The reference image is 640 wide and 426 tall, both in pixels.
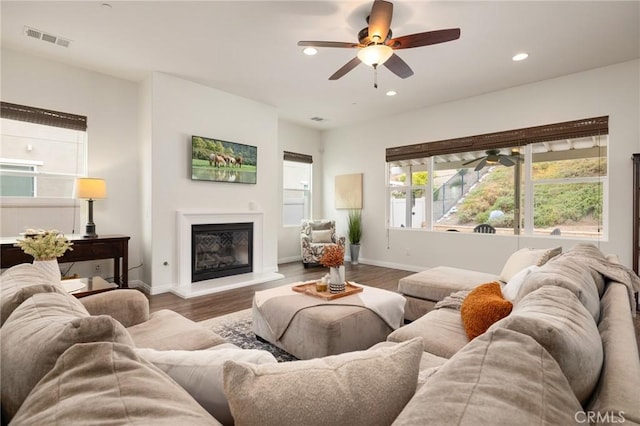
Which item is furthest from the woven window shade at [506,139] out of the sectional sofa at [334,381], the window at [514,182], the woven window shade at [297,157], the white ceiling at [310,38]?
the sectional sofa at [334,381]

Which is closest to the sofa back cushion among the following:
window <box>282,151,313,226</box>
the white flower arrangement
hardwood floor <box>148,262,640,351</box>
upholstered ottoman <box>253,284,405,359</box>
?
upholstered ottoman <box>253,284,405,359</box>

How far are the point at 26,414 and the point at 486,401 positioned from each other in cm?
83

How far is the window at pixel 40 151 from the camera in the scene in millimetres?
3617

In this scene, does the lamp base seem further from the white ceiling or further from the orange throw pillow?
the orange throw pillow

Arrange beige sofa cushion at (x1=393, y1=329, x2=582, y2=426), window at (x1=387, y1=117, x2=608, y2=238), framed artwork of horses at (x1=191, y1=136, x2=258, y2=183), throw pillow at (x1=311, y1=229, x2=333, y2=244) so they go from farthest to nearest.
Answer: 1. throw pillow at (x1=311, y1=229, x2=333, y2=244)
2. framed artwork of horses at (x1=191, y1=136, x2=258, y2=183)
3. window at (x1=387, y1=117, x2=608, y2=238)
4. beige sofa cushion at (x1=393, y1=329, x2=582, y2=426)

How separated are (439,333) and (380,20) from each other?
2288mm

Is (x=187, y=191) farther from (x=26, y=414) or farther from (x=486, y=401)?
(x=486, y=401)

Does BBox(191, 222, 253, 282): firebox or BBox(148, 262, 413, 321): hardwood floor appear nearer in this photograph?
BBox(148, 262, 413, 321): hardwood floor

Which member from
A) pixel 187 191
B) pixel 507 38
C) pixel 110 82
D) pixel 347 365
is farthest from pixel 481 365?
pixel 110 82

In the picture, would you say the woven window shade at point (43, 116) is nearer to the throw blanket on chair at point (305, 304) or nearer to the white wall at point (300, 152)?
the white wall at point (300, 152)

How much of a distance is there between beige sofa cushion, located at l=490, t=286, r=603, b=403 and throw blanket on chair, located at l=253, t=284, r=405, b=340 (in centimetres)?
162

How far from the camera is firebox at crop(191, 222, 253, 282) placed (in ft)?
14.9

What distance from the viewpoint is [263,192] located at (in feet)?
17.5

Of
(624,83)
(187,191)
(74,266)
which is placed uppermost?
(624,83)
